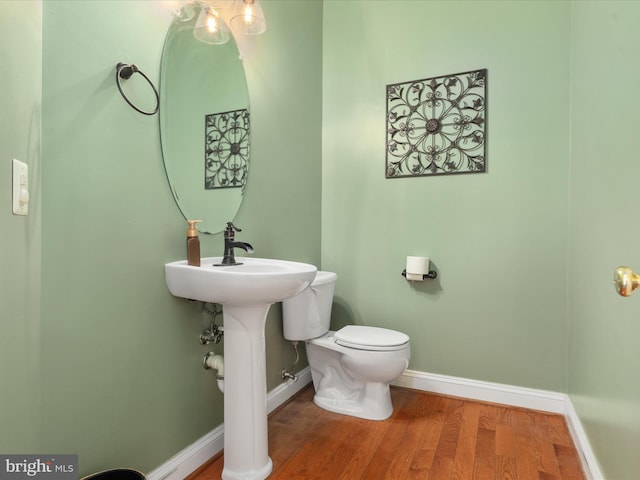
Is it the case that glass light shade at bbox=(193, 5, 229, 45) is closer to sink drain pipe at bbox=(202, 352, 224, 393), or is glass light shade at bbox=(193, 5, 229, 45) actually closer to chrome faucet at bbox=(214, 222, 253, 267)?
chrome faucet at bbox=(214, 222, 253, 267)

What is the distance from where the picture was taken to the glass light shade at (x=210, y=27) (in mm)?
1446

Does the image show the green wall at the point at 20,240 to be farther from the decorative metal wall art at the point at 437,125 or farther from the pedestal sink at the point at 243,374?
the decorative metal wall art at the point at 437,125

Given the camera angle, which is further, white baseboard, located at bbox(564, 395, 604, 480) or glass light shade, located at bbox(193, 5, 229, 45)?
glass light shade, located at bbox(193, 5, 229, 45)

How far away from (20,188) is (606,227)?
1711 millimetres

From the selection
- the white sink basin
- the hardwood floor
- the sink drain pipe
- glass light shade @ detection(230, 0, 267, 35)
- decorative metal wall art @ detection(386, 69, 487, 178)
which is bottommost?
the hardwood floor

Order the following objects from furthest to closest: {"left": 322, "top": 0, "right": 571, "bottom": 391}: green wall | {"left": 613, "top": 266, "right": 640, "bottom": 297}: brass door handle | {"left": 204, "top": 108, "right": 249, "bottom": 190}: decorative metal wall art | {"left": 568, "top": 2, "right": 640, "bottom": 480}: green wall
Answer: {"left": 322, "top": 0, "right": 571, "bottom": 391}: green wall → {"left": 204, "top": 108, "right": 249, "bottom": 190}: decorative metal wall art → {"left": 568, "top": 2, "right": 640, "bottom": 480}: green wall → {"left": 613, "top": 266, "right": 640, "bottom": 297}: brass door handle

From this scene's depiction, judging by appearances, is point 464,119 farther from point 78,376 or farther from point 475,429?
point 78,376

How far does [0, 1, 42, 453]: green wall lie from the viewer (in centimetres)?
82

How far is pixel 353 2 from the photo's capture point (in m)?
2.40

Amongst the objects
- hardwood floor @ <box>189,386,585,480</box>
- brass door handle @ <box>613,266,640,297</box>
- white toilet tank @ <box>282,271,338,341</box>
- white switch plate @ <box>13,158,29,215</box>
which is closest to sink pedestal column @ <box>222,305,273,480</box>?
hardwood floor @ <box>189,386,585,480</box>

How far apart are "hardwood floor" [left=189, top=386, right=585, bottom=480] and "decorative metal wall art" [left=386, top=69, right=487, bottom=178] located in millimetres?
1348

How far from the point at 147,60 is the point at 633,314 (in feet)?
5.48

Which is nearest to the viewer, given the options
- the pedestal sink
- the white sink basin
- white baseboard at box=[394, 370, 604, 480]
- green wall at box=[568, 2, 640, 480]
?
green wall at box=[568, 2, 640, 480]

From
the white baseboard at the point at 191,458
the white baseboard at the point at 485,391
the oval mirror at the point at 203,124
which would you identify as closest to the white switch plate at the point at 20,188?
the oval mirror at the point at 203,124
